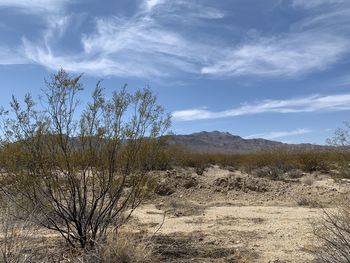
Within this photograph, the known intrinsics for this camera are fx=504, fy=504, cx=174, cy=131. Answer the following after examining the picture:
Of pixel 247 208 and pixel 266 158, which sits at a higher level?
pixel 266 158

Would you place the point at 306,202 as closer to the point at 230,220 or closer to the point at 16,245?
the point at 230,220

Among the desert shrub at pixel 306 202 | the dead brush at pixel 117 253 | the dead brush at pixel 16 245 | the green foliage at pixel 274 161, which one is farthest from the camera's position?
the green foliage at pixel 274 161

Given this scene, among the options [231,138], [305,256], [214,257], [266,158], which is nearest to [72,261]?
[214,257]

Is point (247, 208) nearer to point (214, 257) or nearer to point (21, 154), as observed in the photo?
point (214, 257)

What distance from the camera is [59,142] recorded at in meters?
9.52

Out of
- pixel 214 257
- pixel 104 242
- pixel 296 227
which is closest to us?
pixel 104 242

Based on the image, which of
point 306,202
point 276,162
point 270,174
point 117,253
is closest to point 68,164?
point 117,253

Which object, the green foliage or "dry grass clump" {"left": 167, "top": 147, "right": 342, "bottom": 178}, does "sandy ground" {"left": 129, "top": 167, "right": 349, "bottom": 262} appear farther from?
the green foliage

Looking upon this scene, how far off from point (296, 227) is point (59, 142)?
6.80 metres

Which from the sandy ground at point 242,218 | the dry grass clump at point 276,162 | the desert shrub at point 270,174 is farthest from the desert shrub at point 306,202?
the desert shrub at point 270,174

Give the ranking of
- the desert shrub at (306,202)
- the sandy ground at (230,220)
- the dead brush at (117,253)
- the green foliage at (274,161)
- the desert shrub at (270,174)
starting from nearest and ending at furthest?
1. the dead brush at (117,253)
2. the sandy ground at (230,220)
3. the desert shrub at (306,202)
4. the desert shrub at (270,174)
5. the green foliage at (274,161)

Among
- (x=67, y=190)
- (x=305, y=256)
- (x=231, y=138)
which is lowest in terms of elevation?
(x=305, y=256)

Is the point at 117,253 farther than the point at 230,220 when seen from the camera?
No

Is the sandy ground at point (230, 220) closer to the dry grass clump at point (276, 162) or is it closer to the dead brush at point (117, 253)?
the dead brush at point (117, 253)
